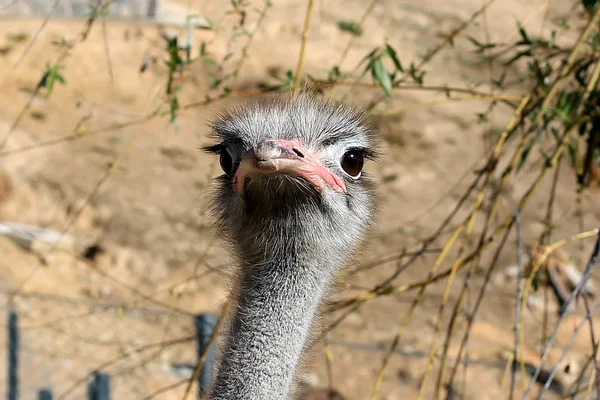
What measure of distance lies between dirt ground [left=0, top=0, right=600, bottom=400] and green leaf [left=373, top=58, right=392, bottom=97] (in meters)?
3.70

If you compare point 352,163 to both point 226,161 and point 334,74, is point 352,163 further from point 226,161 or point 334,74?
point 334,74

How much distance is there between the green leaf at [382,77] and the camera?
83.0 inches

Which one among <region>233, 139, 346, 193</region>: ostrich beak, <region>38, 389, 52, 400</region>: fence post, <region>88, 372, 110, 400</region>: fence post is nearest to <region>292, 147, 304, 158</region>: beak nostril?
<region>233, 139, 346, 193</region>: ostrich beak

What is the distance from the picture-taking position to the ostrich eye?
157 cm

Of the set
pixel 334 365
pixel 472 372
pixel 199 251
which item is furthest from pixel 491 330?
pixel 199 251

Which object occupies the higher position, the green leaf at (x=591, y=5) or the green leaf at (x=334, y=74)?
the green leaf at (x=591, y=5)

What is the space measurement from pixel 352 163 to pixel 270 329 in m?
0.34

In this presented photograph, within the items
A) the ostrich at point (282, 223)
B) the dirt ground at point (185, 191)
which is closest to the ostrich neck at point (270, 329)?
the ostrich at point (282, 223)

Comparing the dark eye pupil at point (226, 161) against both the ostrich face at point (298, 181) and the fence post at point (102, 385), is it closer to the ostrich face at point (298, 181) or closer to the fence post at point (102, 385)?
the ostrich face at point (298, 181)

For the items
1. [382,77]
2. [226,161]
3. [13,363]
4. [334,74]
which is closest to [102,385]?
[13,363]

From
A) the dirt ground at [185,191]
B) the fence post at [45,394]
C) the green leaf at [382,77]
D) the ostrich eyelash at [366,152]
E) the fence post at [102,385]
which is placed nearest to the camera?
the ostrich eyelash at [366,152]

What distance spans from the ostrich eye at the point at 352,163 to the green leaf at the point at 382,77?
55 cm

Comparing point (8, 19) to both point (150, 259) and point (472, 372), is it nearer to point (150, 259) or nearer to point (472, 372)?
point (150, 259)

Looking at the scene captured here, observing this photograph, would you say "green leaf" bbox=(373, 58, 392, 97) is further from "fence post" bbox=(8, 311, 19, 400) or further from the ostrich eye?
"fence post" bbox=(8, 311, 19, 400)
